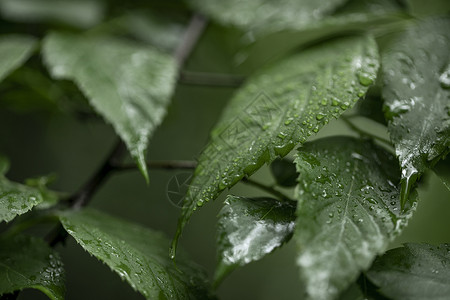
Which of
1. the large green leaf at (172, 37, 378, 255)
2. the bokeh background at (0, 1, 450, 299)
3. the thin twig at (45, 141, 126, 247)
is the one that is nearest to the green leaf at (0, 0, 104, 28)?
the bokeh background at (0, 1, 450, 299)

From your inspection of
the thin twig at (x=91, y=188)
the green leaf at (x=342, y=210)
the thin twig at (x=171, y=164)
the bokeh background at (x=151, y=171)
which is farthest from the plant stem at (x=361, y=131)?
the bokeh background at (x=151, y=171)

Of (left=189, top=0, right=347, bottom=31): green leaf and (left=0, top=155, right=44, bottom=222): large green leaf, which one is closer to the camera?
(left=0, top=155, right=44, bottom=222): large green leaf

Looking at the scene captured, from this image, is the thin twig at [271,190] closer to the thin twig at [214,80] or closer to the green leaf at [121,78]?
the green leaf at [121,78]

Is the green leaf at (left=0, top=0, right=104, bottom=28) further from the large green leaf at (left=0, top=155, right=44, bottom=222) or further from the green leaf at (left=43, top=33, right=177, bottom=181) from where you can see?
the large green leaf at (left=0, top=155, right=44, bottom=222)

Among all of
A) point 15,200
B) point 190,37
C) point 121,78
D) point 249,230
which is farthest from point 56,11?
point 249,230

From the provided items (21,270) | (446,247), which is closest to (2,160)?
(21,270)

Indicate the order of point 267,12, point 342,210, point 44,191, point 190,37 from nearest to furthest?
point 342,210, point 44,191, point 267,12, point 190,37

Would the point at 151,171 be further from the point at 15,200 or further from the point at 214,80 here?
the point at 15,200
